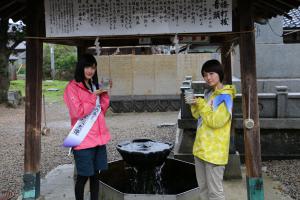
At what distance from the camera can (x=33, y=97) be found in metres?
4.91

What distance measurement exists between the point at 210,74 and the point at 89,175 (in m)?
1.70

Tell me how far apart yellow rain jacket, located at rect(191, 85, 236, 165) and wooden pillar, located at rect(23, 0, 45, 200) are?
2.12 meters

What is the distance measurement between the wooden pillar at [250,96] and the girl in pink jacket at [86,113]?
5.64ft

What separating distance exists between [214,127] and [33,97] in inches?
93.3

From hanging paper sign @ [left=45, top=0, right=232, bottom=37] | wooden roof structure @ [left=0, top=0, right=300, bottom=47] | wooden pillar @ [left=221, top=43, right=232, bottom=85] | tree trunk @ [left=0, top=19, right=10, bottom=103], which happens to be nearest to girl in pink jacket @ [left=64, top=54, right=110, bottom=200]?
hanging paper sign @ [left=45, top=0, right=232, bottom=37]

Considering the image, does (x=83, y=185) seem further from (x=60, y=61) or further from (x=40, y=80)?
(x=60, y=61)

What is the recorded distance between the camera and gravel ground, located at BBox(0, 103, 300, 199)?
23.9 ft

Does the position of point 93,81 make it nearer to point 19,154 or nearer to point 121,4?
point 121,4

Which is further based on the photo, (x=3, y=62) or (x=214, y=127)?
(x=3, y=62)

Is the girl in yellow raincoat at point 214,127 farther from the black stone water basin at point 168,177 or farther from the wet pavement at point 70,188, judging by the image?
the wet pavement at point 70,188

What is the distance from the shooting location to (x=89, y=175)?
4230mm

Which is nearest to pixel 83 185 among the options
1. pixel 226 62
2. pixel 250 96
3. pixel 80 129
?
pixel 80 129

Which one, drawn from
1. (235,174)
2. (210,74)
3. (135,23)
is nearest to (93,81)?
(135,23)

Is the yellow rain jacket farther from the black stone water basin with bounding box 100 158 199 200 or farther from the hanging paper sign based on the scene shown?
the black stone water basin with bounding box 100 158 199 200
